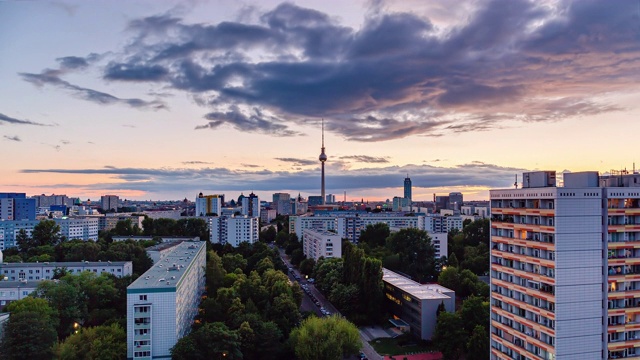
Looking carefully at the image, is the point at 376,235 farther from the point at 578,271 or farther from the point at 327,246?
the point at 578,271

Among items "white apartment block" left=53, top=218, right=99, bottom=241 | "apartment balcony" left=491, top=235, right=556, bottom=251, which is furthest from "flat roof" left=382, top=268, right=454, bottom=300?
"white apartment block" left=53, top=218, right=99, bottom=241

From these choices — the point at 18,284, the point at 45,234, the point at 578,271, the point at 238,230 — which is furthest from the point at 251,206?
the point at 578,271

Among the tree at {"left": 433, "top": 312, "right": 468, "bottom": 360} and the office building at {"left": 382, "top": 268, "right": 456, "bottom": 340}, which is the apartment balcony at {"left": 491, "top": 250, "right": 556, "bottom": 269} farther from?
the office building at {"left": 382, "top": 268, "right": 456, "bottom": 340}

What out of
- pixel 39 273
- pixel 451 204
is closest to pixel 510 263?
pixel 39 273

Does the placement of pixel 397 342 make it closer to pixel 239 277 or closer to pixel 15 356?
pixel 239 277

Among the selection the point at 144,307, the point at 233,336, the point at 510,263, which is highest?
the point at 510,263
